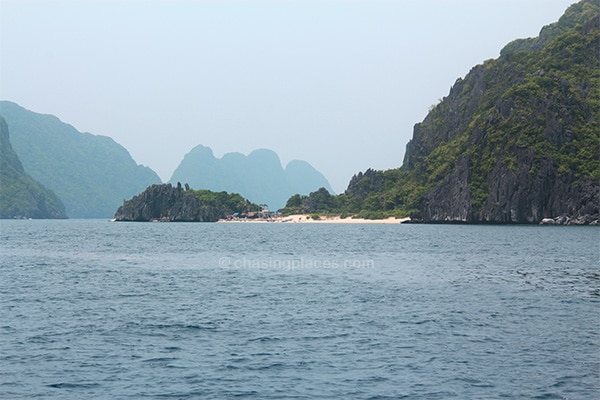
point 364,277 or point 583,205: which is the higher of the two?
point 583,205

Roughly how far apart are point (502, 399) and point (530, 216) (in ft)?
614

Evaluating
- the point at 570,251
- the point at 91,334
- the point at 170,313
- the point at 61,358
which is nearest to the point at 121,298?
the point at 170,313

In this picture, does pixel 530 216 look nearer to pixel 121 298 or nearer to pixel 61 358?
pixel 121 298

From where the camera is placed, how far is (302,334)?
3262cm

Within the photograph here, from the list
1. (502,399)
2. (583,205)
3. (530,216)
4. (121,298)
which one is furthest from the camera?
(530,216)

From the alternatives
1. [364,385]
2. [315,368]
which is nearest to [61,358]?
[315,368]

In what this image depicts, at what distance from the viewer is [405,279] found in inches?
2238

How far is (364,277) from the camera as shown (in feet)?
191

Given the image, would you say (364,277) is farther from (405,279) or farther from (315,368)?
(315,368)

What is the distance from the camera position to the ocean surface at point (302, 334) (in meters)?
23.8

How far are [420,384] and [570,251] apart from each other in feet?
239

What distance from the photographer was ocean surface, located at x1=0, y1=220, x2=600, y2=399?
23.8m

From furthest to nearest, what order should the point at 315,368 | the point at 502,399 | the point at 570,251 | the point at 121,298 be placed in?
the point at 570,251 → the point at 121,298 → the point at 315,368 → the point at 502,399

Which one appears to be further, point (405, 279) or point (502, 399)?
point (405, 279)
